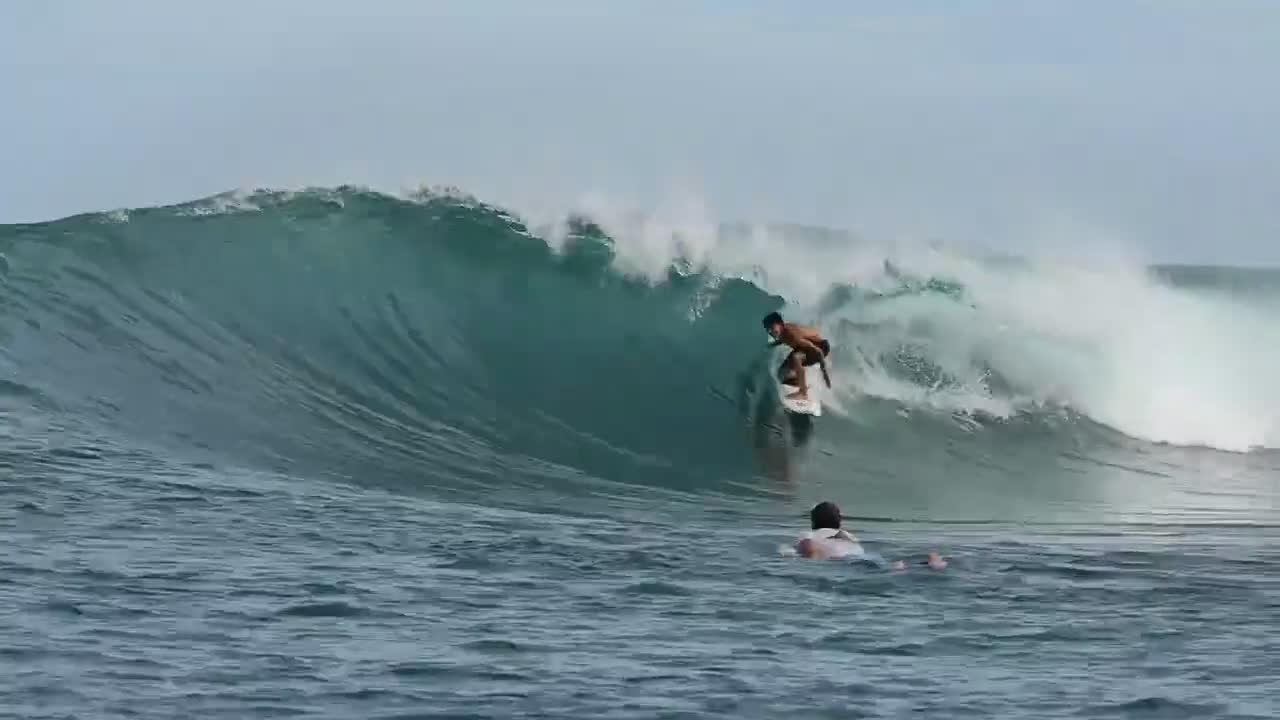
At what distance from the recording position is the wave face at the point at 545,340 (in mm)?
15273

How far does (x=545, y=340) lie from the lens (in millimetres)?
18344

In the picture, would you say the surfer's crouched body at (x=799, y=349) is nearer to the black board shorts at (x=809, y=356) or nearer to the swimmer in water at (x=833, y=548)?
the black board shorts at (x=809, y=356)

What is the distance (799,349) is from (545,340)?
328cm

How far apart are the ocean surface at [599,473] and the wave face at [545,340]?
0.19ft

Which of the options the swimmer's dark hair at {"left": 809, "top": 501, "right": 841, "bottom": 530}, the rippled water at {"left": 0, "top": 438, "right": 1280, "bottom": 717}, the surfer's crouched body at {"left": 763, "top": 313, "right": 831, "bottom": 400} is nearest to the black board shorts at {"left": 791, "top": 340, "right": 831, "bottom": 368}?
the surfer's crouched body at {"left": 763, "top": 313, "right": 831, "bottom": 400}

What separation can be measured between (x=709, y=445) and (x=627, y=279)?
14.0 feet

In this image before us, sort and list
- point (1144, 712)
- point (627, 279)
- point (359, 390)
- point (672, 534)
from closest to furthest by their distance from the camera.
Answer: point (1144, 712)
point (672, 534)
point (359, 390)
point (627, 279)

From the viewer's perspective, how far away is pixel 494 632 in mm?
8117

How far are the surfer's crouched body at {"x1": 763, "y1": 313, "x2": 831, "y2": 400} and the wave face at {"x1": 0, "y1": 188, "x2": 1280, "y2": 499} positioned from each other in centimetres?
48

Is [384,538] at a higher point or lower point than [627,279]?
lower

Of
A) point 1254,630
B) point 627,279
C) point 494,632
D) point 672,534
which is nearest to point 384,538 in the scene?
point 672,534

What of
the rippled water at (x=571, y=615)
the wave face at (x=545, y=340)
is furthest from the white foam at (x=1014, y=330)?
the rippled water at (x=571, y=615)

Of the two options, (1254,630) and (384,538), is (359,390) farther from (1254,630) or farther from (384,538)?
(1254,630)

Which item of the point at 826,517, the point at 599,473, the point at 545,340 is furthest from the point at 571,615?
the point at 545,340
